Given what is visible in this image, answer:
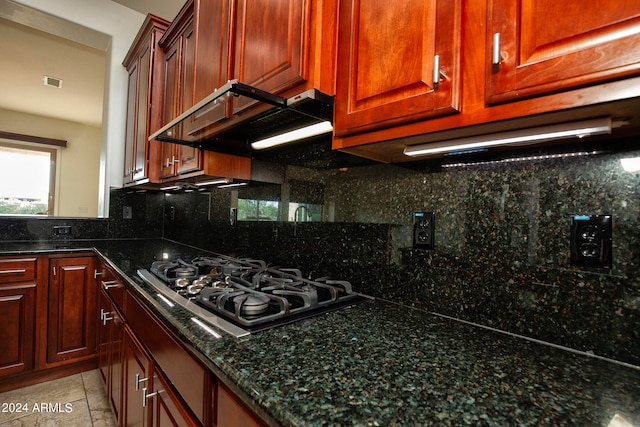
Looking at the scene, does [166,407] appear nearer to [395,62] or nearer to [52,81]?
[395,62]

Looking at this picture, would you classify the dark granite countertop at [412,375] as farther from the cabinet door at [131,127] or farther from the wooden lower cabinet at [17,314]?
the cabinet door at [131,127]

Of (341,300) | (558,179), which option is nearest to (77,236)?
(341,300)

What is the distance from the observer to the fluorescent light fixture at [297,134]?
3.47 feet

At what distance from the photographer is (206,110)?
114 cm

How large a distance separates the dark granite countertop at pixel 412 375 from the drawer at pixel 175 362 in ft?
0.24

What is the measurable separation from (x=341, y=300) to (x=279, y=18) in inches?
38.0

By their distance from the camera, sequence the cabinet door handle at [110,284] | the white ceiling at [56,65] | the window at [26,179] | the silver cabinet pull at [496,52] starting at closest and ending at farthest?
the silver cabinet pull at [496,52], the cabinet door handle at [110,284], the white ceiling at [56,65], the window at [26,179]

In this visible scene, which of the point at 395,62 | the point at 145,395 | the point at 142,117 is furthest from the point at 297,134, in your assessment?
the point at 142,117

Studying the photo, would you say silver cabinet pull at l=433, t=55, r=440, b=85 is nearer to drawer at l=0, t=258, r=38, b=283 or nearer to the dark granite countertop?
the dark granite countertop

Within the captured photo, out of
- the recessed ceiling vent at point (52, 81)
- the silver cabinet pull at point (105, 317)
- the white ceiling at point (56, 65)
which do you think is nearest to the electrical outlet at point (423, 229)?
the silver cabinet pull at point (105, 317)

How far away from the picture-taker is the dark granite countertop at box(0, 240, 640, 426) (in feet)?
1.59

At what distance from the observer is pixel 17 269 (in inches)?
78.7

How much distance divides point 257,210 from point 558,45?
4.82ft

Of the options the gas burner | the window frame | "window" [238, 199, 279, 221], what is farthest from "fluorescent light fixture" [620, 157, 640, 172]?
the window frame
